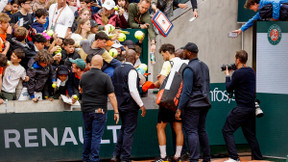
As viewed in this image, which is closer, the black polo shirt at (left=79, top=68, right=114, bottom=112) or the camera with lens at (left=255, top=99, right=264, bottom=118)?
the black polo shirt at (left=79, top=68, right=114, bottom=112)

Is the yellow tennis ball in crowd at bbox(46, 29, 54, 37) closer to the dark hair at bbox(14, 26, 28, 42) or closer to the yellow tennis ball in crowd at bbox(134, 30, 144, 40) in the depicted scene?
the dark hair at bbox(14, 26, 28, 42)

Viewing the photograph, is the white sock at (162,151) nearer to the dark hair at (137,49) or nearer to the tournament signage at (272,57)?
the tournament signage at (272,57)

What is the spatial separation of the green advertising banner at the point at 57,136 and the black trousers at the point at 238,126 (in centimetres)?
83

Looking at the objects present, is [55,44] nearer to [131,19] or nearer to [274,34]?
[131,19]

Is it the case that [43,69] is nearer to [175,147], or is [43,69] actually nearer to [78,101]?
[78,101]

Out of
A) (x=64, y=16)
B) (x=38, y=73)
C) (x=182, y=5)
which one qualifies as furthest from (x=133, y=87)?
(x=182, y=5)

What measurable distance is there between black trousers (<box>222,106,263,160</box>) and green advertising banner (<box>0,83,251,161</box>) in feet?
2.74

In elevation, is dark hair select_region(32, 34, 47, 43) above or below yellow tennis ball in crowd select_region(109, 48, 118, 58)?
above

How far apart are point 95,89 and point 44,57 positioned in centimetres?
150

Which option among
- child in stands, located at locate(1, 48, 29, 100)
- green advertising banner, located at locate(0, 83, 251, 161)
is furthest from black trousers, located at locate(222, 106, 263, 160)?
child in stands, located at locate(1, 48, 29, 100)

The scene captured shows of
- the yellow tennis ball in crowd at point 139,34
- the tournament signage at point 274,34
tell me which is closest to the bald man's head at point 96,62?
the yellow tennis ball in crowd at point 139,34

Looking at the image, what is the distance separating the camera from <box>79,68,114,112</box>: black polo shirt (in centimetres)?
856

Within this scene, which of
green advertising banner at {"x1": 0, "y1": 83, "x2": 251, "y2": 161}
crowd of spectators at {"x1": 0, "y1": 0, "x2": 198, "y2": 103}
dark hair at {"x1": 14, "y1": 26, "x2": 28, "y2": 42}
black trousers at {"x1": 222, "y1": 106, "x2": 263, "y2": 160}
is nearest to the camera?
green advertising banner at {"x1": 0, "y1": 83, "x2": 251, "y2": 161}

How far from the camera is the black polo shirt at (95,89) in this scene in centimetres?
856
